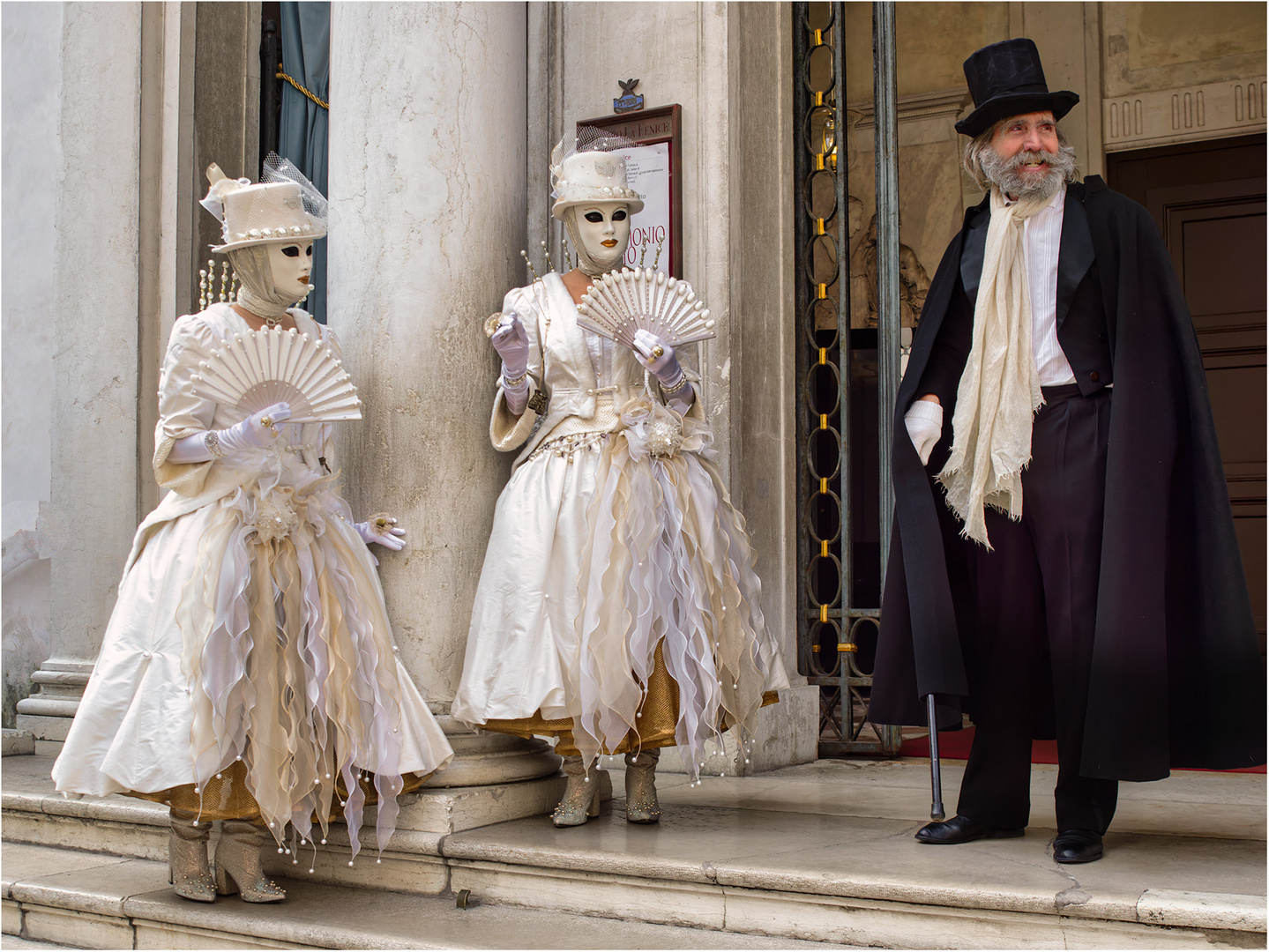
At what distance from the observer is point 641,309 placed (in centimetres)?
373

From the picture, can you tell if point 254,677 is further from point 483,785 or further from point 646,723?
point 646,723

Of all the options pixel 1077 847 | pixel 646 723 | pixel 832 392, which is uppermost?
pixel 832 392

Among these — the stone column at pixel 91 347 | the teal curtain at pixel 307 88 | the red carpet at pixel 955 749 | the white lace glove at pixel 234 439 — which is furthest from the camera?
the teal curtain at pixel 307 88

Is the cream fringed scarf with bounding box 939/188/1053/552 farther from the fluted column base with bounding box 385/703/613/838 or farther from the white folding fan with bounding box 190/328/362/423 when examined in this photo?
the white folding fan with bounding box 190/328/362/423

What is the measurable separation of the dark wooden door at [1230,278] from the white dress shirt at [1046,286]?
5.03 metres

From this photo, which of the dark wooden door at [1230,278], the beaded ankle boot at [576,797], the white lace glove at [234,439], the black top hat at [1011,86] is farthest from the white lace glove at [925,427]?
the dark wooden door at [1230,278]

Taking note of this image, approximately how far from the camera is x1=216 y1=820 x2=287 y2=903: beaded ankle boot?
11.0ft

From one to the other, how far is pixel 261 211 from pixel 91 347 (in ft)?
8.65

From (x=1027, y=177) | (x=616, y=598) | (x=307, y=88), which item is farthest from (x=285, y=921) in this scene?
(x=307, y=88)

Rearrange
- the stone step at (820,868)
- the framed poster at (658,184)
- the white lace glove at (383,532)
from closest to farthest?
the stone step at (820,868), the white lace glove at (383,532), the framed poster at (658,184)

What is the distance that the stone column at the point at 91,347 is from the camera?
568 cm

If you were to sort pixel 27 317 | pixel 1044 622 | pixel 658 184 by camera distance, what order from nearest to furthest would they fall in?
pixel 1044 622 < pixel 658 184 < pixel 27 317

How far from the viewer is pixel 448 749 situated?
3658 millimetres

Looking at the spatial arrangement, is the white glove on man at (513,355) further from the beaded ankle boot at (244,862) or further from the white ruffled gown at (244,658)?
the beaded ankle boot at (244,862)
